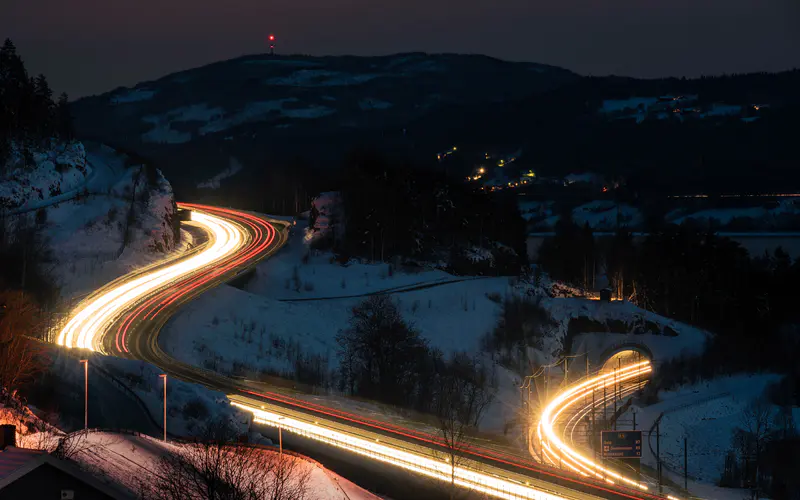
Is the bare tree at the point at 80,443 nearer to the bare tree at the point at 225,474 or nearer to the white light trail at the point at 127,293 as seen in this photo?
the bare tree at the point at 225,474

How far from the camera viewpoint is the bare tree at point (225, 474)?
88.0ft

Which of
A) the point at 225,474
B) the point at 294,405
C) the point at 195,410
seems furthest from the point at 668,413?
the point at 225,474

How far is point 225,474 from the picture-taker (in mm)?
28359

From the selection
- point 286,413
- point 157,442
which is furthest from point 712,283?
point 157,442

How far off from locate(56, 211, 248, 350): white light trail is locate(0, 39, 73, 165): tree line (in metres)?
18.3

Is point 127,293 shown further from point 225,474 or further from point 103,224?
point 225,474

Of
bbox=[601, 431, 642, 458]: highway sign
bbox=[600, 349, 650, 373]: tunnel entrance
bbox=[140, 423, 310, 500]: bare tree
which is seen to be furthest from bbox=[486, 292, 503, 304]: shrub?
bbox=[140, 423, 310, 500]: bare tree

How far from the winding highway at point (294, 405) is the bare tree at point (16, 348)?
7.63 metres

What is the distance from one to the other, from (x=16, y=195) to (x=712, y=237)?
3217 inches

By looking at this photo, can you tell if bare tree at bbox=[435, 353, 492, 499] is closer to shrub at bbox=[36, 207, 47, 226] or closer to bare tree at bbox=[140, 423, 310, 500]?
bare tree at bbox=[140, 423, 310, 500]

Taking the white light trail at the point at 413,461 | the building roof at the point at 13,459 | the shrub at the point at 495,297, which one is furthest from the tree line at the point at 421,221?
the building roof at the point at 13,459

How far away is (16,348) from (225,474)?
21825 mm

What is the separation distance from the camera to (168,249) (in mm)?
89000

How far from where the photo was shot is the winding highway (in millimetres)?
42219
